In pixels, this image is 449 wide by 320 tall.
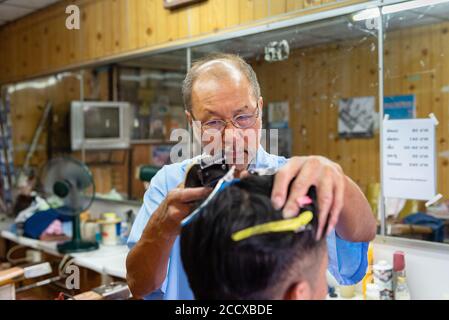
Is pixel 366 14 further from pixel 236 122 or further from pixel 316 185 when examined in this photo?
pixel 316 185

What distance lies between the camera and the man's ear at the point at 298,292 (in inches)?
26.5

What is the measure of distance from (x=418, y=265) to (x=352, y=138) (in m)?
2.21

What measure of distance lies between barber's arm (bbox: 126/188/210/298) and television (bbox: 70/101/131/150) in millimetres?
3151

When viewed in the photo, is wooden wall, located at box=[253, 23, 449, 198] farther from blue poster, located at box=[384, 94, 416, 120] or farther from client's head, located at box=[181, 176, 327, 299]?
client's head, located at box=[181, 176, 327, 299]

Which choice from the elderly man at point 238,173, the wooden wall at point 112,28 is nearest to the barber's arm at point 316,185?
the elderly man at point 238,173

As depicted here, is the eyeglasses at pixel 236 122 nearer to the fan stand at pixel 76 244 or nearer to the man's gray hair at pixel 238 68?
the man's gray hair at pixel 238 68

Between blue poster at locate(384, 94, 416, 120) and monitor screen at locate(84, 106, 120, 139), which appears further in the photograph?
monitor screen at locate(84, 106, 120, 139)

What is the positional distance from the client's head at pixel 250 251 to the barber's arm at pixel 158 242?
2.2 inches

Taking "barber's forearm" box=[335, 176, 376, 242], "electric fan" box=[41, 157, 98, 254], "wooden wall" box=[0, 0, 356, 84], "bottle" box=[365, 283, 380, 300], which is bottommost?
"bottle" box=[365, 283, 380, 300]

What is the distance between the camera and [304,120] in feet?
13.8

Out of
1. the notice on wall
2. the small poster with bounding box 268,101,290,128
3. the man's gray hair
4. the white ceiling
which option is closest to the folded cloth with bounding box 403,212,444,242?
the notice on wall

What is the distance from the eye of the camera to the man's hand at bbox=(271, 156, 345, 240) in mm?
643

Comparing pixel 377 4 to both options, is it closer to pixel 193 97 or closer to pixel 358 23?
pixel 358 23
